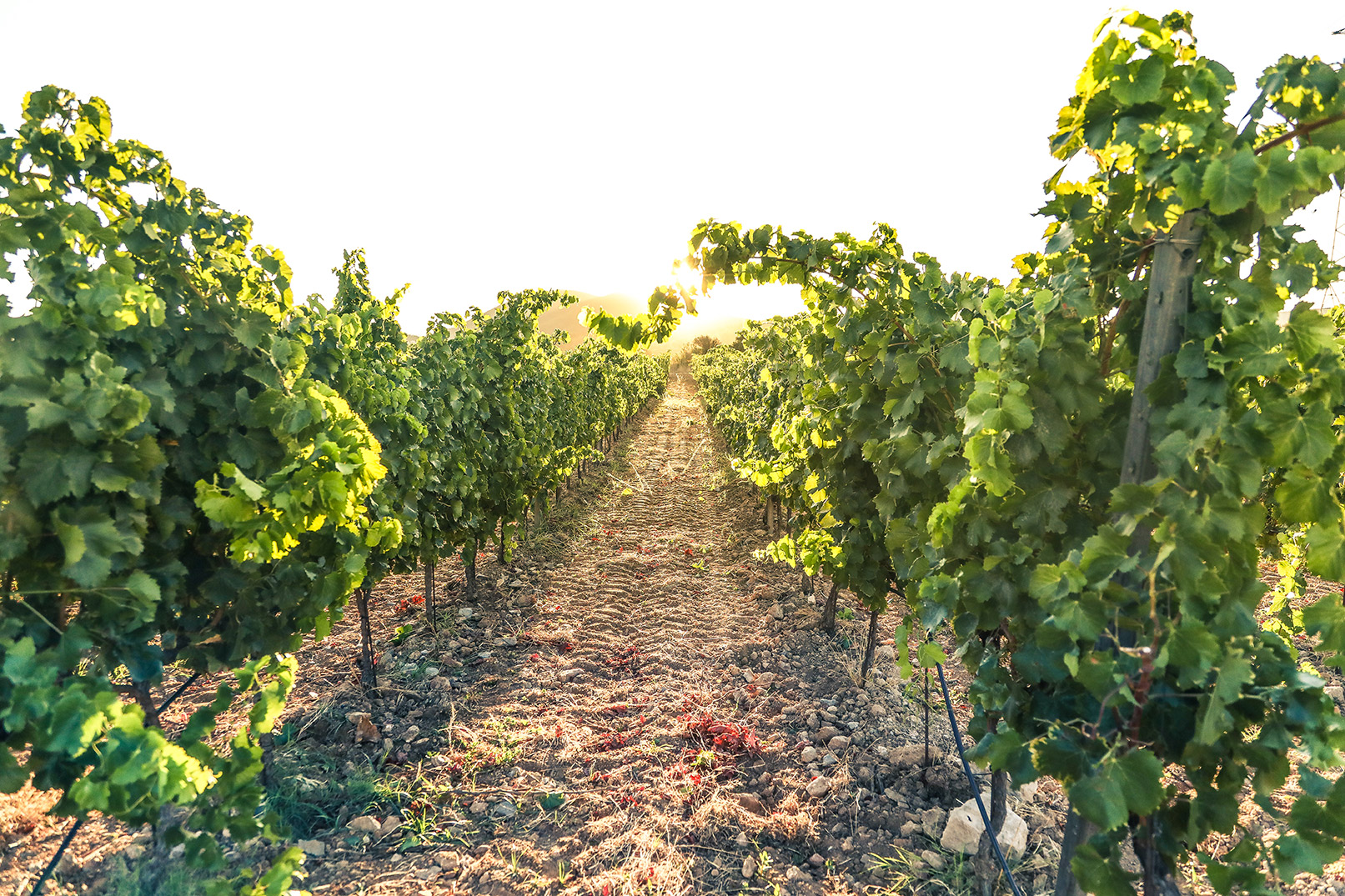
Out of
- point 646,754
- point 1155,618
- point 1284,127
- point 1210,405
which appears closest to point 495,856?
point 646,754

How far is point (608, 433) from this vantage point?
16188 mm

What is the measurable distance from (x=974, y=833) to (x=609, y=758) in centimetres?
212

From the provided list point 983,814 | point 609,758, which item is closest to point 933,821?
point 983,814

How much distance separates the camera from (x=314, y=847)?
316cm

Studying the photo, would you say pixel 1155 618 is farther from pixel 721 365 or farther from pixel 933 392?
pixel 721 365

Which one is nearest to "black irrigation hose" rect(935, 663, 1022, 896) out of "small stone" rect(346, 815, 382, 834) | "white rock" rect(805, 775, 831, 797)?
"white rock" rect(805, 775, 831, 797)

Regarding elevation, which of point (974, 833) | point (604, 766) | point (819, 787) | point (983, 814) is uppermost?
point (983, 814)

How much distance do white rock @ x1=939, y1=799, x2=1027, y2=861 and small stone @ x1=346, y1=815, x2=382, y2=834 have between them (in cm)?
297

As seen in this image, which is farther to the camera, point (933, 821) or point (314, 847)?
point (933, 821)

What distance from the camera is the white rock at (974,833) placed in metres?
3.05

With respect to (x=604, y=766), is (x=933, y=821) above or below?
above

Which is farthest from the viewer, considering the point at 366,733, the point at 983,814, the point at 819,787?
the point at 366,733

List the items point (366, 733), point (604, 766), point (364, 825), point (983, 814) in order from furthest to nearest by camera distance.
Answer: point (366, 733) → point (604, 766) → point (364, 825) → point (983, 814)

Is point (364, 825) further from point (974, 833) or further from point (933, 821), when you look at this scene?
point (974, 833)
